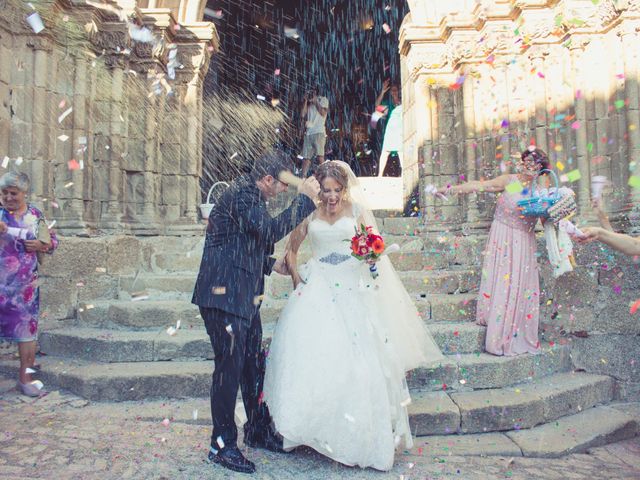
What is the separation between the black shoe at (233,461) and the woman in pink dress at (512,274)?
242 centimetres

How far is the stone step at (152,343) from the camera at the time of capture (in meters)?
4.42

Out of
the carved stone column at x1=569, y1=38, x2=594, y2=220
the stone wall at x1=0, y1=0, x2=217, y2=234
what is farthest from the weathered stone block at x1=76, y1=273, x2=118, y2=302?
the carved stone column at x1=569, y1=38, x2=594, y2=220

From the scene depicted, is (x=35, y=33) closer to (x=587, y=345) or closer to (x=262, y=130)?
(x=587, y=345)

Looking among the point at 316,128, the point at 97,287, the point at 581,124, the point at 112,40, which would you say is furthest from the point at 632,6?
the point at 97,287

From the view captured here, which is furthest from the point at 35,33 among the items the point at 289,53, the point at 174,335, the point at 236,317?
the point at 289,53

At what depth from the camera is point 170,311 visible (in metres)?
4.87

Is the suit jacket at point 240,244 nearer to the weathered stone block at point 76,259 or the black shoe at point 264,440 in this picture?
the black shoe at point 264,440

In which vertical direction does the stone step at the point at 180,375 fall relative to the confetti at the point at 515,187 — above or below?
below

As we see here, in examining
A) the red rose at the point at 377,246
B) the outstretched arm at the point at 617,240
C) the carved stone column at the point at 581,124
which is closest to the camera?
the outstretched arm at the point at 617,240

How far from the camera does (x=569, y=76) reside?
6238 millimetres

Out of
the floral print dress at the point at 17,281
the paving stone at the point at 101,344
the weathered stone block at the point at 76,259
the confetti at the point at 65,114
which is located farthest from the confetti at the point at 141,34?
the paving stone at the point at 101,344

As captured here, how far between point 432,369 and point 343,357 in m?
1.33

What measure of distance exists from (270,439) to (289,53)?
13.3 m

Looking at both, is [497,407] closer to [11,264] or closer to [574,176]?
[574,176]
